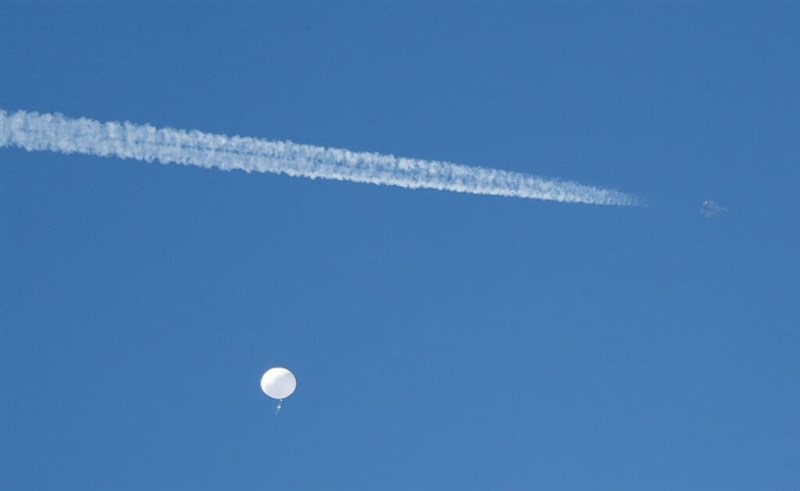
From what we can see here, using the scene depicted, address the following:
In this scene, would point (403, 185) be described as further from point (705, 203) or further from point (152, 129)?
point (705, 203)

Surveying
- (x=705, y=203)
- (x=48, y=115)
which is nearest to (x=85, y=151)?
(x=48, y=115)

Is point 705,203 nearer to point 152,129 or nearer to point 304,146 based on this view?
point 304,146

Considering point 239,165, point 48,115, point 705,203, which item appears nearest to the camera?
point 48,115

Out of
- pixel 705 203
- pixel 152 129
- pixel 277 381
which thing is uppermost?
pixel 705 203

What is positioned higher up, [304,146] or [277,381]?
[304,146]

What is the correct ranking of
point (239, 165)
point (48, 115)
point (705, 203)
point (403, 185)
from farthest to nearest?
1. point (705, 203)
2. point (403, 185)
3. point (239, 165)
4. point (48, 115)

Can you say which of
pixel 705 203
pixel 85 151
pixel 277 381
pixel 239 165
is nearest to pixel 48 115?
pixel 85 151

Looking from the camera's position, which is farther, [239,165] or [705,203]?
[705,203]
